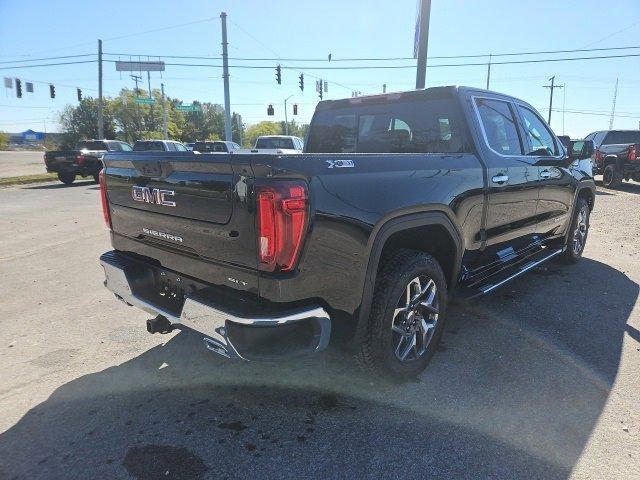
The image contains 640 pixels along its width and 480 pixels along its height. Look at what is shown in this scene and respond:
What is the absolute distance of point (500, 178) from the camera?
12.2 ft

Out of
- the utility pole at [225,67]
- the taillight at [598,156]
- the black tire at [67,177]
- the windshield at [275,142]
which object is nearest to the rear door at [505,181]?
the taillight at [598,156]

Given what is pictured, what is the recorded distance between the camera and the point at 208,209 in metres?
2.39

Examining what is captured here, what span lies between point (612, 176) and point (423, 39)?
9.23 metres

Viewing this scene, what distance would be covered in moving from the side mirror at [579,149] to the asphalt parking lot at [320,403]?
5.84 feet

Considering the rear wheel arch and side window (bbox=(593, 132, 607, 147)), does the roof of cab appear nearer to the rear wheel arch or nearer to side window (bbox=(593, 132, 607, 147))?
the rear wheel arch

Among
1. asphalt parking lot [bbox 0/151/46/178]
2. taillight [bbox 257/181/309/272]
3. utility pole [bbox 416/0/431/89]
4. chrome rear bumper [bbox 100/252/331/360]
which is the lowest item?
asphalt parking lot [bbox 0/151/46/178]

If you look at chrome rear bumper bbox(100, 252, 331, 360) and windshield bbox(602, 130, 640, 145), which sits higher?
windshield bbox(602, 130, 640, 145)

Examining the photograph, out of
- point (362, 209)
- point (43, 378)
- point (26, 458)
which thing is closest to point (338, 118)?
point (362, 209)

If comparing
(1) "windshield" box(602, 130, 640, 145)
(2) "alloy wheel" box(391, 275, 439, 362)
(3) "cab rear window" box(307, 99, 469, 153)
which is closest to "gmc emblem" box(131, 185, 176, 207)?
(2) "alloy wheel" box(391, 275, 439, 362)

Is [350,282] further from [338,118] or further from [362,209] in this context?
[338,118]

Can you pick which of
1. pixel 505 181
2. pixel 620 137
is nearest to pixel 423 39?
pixel 505 181

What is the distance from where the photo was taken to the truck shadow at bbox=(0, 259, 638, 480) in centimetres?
226

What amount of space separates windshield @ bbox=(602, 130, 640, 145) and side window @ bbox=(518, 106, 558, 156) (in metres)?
15.7

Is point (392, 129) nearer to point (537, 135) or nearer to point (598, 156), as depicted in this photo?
point (537, 135)
